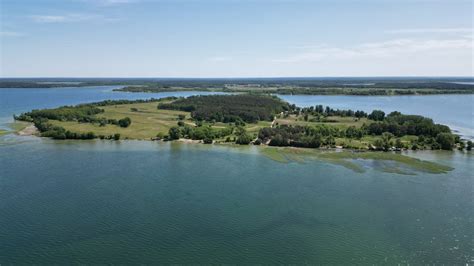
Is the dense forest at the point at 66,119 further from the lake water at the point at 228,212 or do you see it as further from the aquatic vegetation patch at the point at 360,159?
the aquatic vegetation patch at the point at 360,159

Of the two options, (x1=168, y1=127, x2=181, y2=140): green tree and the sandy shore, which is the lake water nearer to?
(x1=168, y1=127, x2=181, y2=140): green tree

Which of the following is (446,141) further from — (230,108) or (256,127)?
(230,108)

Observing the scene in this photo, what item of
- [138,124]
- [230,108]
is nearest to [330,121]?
[230,108]


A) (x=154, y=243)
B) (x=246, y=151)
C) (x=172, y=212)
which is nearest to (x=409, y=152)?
(x=246, y=151)

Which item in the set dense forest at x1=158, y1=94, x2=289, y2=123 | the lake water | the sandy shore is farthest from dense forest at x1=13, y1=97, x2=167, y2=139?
dense forest at x1=158, y1=94, x2=289, y2=123

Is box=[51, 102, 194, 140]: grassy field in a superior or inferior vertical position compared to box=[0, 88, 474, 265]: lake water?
superior

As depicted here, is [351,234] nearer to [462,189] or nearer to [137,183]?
[462,189]

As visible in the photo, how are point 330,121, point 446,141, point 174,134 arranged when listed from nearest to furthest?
point 446,141
point 174,134
point 330,121
